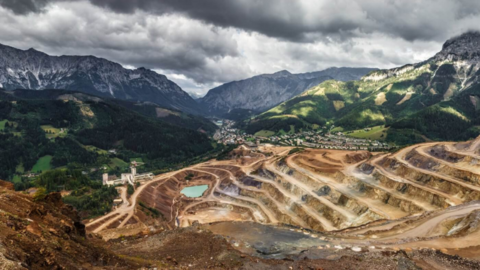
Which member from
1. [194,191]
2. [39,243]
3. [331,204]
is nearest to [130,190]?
[194,191]

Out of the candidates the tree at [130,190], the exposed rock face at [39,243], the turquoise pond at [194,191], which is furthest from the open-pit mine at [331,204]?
the exposed rock face at [39,243]

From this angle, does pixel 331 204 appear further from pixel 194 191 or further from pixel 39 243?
pixel 39 243

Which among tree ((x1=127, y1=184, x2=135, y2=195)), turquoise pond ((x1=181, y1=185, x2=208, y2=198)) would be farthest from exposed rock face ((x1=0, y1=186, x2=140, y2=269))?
turquoise pond ((x1=181, y1=185, x2=208, y2=198))

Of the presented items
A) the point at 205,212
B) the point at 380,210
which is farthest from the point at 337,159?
the point at 205,212

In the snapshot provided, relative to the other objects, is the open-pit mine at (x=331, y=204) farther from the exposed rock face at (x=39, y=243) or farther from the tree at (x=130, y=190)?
the exposed rock face at (x=39, y=243)

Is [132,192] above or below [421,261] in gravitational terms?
below

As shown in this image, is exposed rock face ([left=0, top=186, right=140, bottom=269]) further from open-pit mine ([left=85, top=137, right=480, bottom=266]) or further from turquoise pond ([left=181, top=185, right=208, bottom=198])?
turquoise pond ([left=181, top=185, right=208, bottom=198])

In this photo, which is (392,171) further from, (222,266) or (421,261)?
(222,266)
